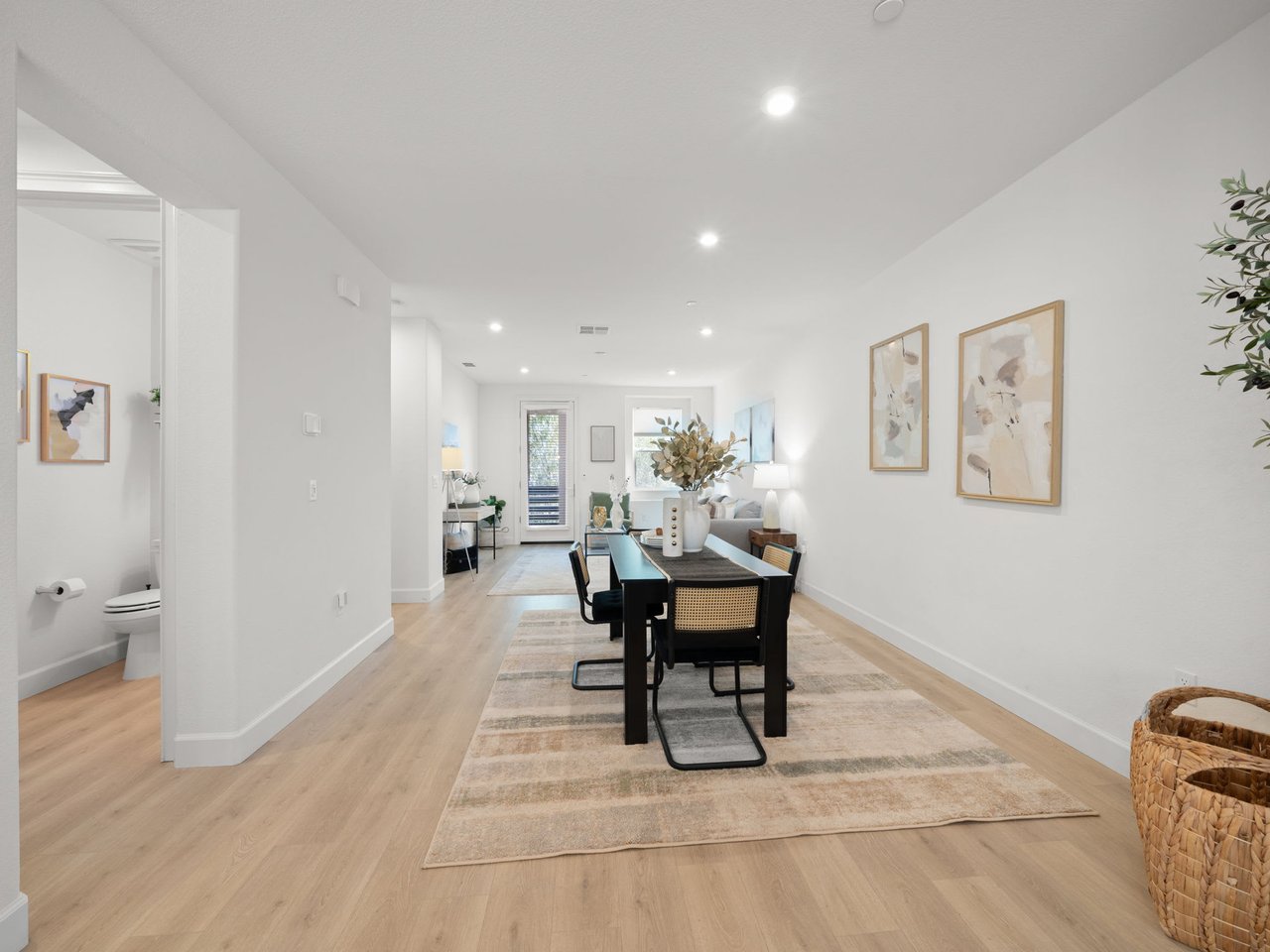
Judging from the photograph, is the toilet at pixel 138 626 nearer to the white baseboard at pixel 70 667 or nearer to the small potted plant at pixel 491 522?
the white baseboard at pixel 70 667

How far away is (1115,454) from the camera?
7.64ft

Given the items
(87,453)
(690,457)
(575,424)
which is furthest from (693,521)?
(575,424)

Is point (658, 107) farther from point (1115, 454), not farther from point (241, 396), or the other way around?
point (1115, 454)

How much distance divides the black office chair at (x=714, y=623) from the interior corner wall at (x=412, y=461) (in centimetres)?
355

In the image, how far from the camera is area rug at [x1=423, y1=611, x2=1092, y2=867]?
1952mm

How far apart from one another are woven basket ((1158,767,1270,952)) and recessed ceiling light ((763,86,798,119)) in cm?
248

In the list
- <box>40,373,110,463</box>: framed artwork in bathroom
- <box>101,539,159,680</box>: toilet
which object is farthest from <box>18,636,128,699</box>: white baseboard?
<box>40,373,110,463</box>: framed artwork in bathroom

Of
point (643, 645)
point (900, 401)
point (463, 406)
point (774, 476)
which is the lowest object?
point (643, 645)

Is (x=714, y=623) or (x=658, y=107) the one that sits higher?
(x=658, y=107)

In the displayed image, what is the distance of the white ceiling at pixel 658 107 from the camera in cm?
179

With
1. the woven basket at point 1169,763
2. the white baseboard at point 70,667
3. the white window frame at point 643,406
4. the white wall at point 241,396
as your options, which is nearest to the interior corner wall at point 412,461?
the white wall at point 241,396

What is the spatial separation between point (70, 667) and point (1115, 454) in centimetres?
555

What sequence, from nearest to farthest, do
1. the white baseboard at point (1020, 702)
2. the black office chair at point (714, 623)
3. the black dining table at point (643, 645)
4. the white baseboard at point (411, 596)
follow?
the white baseboard at point (1020, 702)
the black office chair at point (714, 623)
the black dining table at point (643, 645)
the white baseboard at point (411, 596)

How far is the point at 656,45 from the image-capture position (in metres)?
1.88
